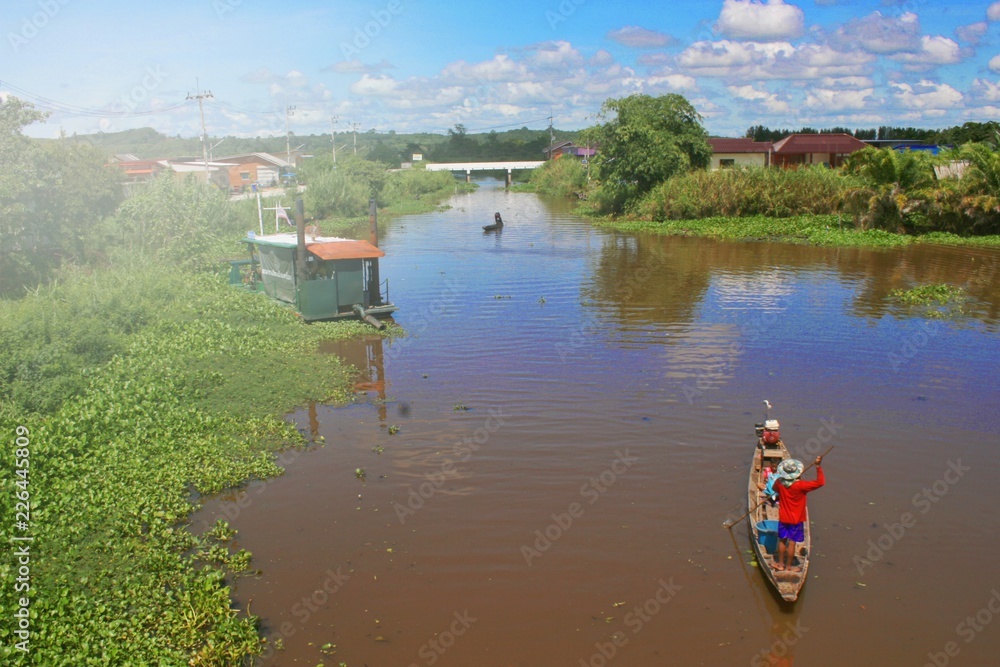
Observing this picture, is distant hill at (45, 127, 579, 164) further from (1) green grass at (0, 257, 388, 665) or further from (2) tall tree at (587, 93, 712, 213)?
(1) green grass at (0, 257, 388, 665)

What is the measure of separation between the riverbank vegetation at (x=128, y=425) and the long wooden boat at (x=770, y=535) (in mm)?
5426

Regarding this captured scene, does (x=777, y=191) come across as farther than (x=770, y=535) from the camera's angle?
Yes

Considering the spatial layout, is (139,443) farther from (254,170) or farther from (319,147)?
(319,147)

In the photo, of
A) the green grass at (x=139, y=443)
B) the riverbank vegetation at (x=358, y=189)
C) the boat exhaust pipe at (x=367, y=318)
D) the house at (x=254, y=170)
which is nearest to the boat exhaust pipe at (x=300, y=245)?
the green grass at (x=139, y=443)

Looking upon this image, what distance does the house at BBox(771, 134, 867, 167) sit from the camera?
188ft

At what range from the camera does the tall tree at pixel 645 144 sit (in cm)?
A: 4262

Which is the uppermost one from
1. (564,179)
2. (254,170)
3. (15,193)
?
(254,170)

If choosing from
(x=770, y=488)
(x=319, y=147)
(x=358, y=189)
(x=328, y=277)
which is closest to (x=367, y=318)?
(x=328, y=277)

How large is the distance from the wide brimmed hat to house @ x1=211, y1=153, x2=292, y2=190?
2434 inches

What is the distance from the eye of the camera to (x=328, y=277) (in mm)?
18875

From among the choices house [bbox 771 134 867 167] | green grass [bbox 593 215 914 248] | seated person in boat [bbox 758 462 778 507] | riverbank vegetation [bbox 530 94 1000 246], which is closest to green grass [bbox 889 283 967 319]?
green grass [bbox 593 215 914 248]

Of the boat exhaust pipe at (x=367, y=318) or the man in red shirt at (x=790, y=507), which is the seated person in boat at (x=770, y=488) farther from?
the boat exhaust pipe at (x=367, y=318)

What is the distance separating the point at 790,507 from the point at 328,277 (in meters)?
13.4

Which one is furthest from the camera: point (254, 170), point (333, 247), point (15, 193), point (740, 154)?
point (254, 170)
